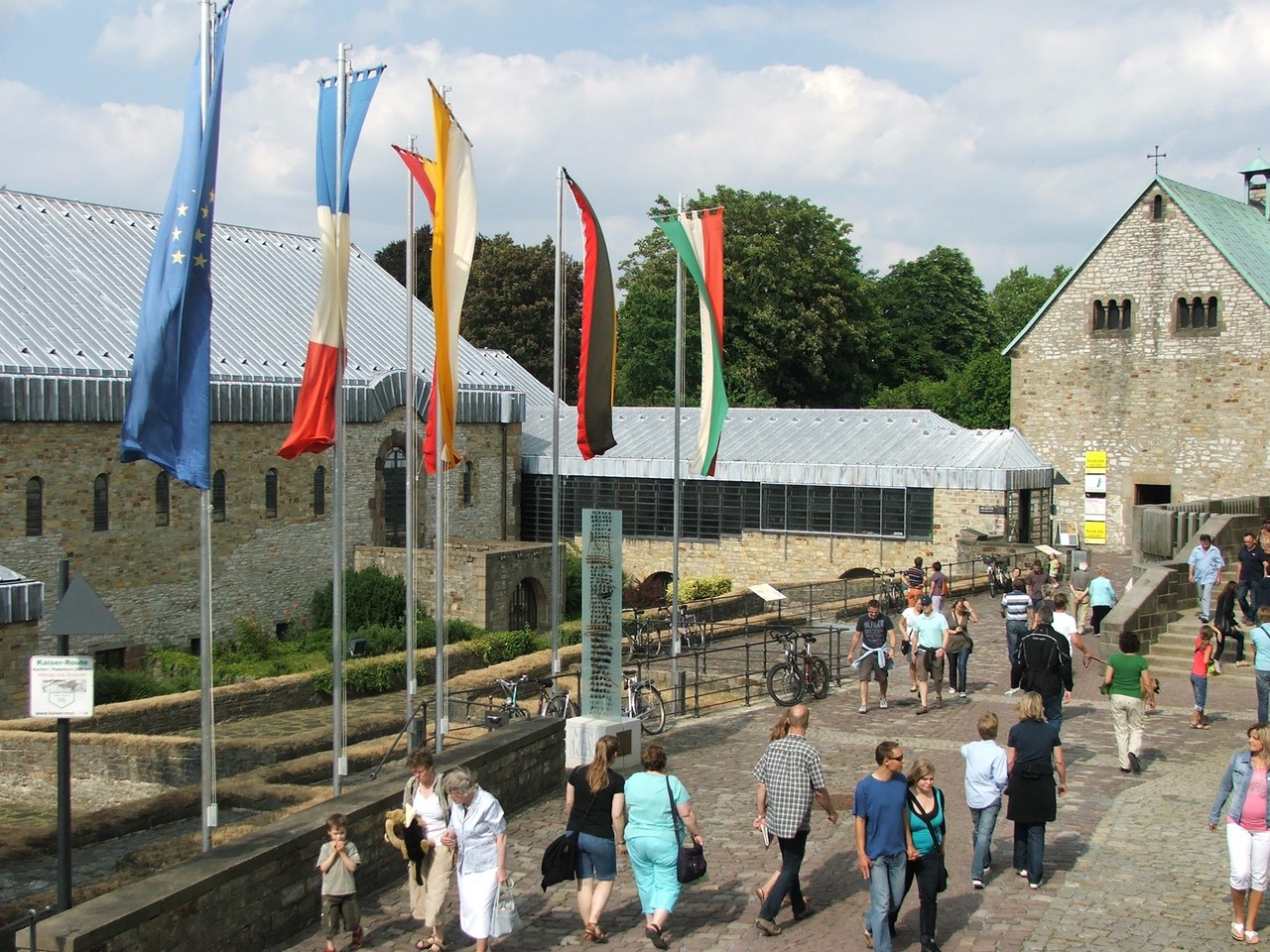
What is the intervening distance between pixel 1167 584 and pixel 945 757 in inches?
361

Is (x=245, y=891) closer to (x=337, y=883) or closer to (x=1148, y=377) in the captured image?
(x=337, y=883)

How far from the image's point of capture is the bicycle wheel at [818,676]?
20.5 metres

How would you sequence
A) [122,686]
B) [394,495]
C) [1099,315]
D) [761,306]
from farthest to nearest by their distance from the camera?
[761,306], [1099,315], [394,495], [122,686]

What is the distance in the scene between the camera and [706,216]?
21.2 meters

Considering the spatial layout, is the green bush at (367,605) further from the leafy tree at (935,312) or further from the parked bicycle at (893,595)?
the leafy tree at (935,312)

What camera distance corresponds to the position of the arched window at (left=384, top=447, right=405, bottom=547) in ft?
135

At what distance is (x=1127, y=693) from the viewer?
14.9m

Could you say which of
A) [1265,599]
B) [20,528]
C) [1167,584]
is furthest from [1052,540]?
[20,528]

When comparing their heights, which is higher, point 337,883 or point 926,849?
point 926,849

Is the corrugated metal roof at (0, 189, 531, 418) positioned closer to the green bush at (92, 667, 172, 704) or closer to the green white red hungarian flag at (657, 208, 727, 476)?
the green bush at (92, 667, 172, 704)

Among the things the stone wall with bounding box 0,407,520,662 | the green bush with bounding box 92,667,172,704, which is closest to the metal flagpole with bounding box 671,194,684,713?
the green bush with bounding box 92,667,172,704

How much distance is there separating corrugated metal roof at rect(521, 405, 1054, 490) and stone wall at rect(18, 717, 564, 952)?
2719cm

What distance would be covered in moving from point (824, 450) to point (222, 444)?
17.4m

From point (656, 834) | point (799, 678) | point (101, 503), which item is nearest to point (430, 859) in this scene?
point (656, 834)
